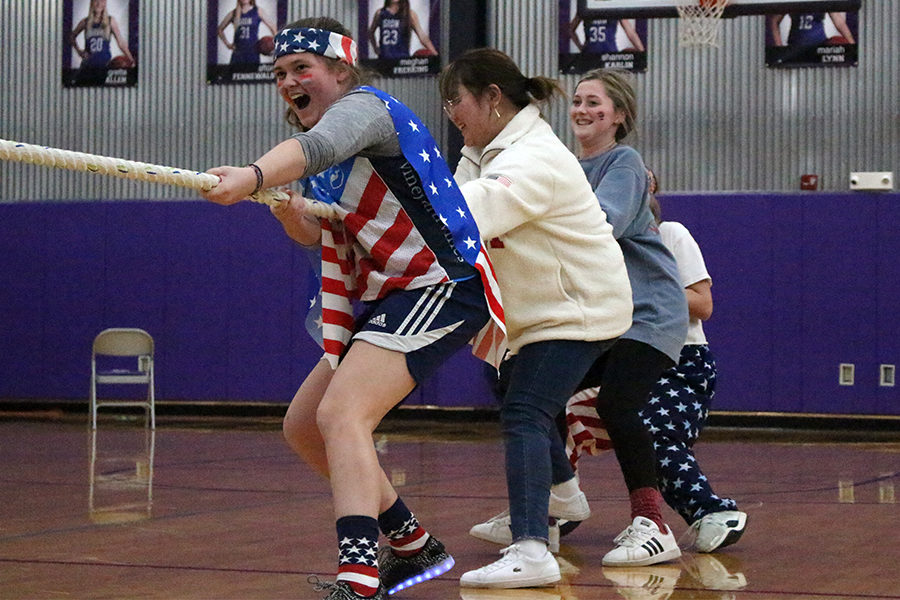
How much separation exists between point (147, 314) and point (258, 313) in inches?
44.0

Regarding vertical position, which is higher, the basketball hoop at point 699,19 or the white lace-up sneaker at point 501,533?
the basketball hoop at point 699,19

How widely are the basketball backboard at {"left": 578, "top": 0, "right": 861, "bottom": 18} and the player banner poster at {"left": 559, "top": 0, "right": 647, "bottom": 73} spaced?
0.56 meters

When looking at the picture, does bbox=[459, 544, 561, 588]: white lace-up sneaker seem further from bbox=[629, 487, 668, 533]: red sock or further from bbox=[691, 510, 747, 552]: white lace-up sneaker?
bbox=[691, 510, 747, 552]: white lace-up sneaker

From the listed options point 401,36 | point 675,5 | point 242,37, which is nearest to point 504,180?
point 675,5

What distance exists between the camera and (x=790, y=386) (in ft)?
34.9

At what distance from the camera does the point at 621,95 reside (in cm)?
400

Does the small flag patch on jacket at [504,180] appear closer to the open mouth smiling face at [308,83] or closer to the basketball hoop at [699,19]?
the open mouth smiling face at [308,83]

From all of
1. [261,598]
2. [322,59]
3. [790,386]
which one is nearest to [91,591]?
[261,598]

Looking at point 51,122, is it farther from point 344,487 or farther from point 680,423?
point 344,487

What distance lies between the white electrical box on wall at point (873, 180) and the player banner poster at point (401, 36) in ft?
12.7

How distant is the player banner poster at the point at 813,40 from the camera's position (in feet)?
35.4

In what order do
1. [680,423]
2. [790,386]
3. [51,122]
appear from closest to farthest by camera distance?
[680,423] → [790,386] → [51,122]

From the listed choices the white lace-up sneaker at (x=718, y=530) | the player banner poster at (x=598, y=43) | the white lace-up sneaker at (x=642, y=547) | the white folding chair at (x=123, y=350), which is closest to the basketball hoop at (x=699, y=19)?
the player banner poster at (x=598, y=43)

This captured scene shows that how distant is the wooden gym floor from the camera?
10.6 feet
